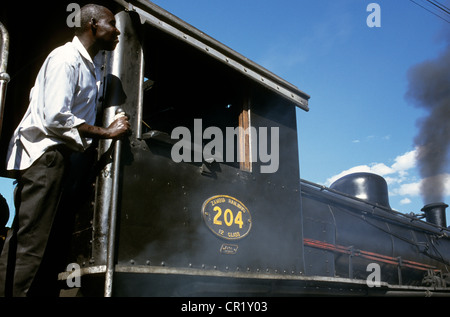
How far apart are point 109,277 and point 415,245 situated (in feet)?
17.5

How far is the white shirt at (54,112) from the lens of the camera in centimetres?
221

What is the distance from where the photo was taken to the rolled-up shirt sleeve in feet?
7.23

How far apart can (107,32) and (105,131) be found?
606 millimetres

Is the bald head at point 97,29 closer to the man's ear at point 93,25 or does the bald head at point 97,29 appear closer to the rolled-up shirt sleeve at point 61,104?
the man's ear at point 93,25

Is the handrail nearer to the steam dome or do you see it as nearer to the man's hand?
the man's hand

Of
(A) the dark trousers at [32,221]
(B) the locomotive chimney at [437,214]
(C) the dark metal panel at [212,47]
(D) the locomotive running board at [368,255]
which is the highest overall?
(B) the locomotive chimney at [437,214]

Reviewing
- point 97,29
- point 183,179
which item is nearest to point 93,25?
point 97,29

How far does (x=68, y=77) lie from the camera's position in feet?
7.50

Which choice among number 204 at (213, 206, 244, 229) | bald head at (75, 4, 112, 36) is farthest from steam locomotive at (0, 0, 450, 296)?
bald head at (75, 4, 112, 36)

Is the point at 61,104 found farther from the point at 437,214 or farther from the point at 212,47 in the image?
the point at 437,214

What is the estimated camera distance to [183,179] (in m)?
2.63
